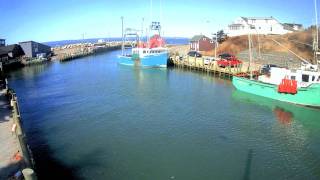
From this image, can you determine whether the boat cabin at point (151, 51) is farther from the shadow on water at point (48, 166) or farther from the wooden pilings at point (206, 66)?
the shadow on water at point (48, 166)

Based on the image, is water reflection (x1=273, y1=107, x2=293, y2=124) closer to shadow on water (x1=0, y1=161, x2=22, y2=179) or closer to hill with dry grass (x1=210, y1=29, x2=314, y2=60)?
shadow on water (x1=0, y1=161, x2=22, y2=179)

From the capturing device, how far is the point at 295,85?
36.3 m

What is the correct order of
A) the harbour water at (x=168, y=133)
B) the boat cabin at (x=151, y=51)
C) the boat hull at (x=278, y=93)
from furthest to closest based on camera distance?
the boat cabin at (x=151, y=51), the boat hull at (x=278, y=93), the harbour water at (x=168, y=133)

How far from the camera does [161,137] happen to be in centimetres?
2781

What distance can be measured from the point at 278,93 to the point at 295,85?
9.17 feet

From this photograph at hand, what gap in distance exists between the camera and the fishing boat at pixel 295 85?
3547cm

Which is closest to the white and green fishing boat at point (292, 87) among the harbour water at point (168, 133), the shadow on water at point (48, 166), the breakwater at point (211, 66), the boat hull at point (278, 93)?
the boat hull at point (278, 93)

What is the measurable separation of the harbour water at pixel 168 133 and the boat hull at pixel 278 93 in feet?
2.68

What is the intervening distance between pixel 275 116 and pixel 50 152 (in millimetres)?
22729

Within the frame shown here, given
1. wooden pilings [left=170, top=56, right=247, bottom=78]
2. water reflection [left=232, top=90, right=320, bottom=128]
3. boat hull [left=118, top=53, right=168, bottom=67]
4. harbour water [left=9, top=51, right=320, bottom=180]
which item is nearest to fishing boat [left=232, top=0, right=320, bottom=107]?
water reflection [left=232, top=90, right=320, bottom=128]

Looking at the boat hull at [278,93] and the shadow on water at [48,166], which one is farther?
the boat hull at [278,93]

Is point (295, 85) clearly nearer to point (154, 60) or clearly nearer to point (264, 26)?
point (154, 60)

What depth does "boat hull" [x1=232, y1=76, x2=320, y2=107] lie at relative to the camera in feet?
116

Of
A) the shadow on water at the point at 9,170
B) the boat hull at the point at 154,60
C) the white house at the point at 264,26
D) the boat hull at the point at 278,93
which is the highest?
the white house at the point at 264,26
